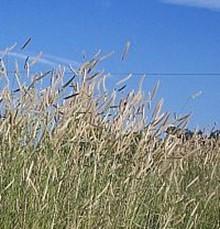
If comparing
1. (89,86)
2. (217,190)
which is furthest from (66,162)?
(217,190)

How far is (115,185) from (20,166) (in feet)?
1.73

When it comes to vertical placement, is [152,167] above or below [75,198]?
above

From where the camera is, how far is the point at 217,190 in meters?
5.17

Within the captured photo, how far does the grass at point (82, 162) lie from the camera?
3.51 metres

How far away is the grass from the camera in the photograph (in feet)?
11.5

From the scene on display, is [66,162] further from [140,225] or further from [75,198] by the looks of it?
[140,225]

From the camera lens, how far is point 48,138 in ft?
12.7

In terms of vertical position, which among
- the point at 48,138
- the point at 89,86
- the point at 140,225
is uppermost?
the point at 89,86

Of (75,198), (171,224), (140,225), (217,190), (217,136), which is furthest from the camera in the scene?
(217,136)

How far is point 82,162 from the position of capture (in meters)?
3.82

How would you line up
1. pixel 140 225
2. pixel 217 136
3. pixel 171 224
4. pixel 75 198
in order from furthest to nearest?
pixel 217 136 → pixel 171 224 → pixel 140 225 → pixel 75 198

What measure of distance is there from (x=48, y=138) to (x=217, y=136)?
3.69 m

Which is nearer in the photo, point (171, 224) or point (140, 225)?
point (140, 225)

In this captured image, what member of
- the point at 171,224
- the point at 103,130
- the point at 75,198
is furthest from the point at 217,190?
the point at 75,198
